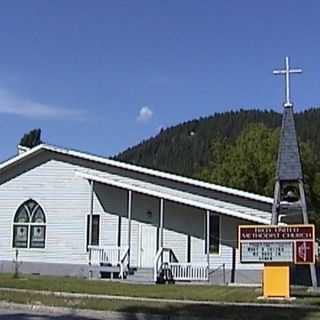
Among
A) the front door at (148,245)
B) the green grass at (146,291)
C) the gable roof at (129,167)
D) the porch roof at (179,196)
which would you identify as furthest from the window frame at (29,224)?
the green grass at (146,291)

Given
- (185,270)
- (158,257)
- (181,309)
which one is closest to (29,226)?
(158,257)

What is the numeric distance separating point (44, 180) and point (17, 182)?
1323mm

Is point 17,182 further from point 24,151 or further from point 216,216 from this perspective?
point 216,216

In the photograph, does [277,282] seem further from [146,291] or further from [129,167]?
[129,167]

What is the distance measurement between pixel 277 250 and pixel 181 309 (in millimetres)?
4820

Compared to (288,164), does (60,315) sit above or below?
below

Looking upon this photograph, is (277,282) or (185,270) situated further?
(185,270)

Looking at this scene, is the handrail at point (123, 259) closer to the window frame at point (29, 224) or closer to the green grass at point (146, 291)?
the window frame at point (29, 224)

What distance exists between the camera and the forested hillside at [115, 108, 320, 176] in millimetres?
108875

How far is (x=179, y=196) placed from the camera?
30.5 meters

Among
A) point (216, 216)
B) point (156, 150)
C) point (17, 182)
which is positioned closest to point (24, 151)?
point (17, 182)

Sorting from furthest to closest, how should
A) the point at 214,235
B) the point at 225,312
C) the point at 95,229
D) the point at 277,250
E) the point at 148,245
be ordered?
1. the point at 95,229
2. the point at 148,245
3. the point at 214,235
4. the point at 277,250
5. the point at 225,312

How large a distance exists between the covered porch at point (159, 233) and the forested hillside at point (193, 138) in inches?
2748

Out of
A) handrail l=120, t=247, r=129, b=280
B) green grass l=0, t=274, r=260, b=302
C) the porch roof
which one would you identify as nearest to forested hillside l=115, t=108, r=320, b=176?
the porch roof
